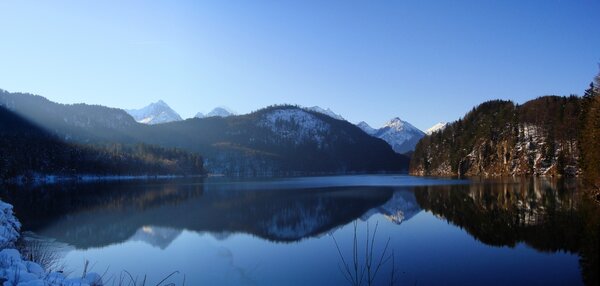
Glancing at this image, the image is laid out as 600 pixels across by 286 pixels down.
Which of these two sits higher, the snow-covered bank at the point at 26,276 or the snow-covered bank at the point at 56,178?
the snow-covered bank at the point at 26,276

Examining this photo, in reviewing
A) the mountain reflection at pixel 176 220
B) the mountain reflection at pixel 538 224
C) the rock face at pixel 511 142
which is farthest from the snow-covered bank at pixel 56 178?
the rock face at pixel 511 142

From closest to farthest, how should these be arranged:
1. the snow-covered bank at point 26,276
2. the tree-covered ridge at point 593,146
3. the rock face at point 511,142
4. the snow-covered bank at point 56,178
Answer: the snow-covered bank at point 26,276 < the tree-covered ridge at point 593,146 < the rock face at point 511,142 < the snow-covered bank at point 56,178

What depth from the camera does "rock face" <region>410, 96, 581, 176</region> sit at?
120 m

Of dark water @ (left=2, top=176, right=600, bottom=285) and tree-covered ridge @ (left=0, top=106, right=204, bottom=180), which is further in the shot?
tree-covered ridge @ (left=0, top=106, right=204, bottom=180)

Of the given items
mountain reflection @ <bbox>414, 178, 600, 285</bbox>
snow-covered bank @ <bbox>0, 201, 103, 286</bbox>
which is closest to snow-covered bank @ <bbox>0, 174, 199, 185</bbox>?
mountain reflection @ <bbox>414, 178, 600, 285</bbox>

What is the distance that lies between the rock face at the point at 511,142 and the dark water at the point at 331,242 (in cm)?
8708

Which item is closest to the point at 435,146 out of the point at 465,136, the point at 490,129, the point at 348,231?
the point at 465,136

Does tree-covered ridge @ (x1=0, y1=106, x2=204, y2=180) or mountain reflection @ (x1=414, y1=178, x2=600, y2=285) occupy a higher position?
tree-covered ridge @ (x1=0, y1=106, x2=204, y2=180)

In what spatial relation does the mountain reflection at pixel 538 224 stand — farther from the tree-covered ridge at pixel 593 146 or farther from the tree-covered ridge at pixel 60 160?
the tree-covered ridge at pixel 60 160

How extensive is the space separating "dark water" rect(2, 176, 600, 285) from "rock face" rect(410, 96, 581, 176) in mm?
87078

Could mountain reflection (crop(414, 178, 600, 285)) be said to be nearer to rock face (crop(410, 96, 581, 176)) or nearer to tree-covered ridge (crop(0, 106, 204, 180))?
rock face (crop(410, 96, 581, 176))

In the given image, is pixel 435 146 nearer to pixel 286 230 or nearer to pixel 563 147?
pixel 563 147

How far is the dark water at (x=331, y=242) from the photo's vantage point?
61.1ft

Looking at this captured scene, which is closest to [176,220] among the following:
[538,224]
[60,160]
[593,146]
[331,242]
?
[331,242]
